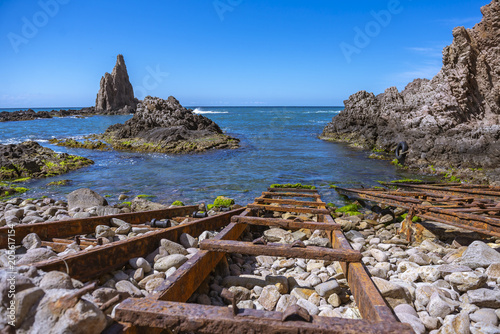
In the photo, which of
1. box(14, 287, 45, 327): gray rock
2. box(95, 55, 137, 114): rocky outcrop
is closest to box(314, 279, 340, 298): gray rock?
box(14, 287, 45, 327): gray rock

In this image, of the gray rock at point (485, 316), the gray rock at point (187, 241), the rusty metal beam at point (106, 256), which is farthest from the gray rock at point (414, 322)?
the rusty metal beam at point (106, 256)

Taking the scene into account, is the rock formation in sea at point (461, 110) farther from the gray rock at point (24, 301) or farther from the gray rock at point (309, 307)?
the gray rock at point (24, 301)

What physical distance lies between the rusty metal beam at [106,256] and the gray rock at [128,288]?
0.41 metres

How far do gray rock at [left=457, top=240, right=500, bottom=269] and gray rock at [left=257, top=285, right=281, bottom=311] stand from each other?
2.87 meters

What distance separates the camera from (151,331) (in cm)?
217

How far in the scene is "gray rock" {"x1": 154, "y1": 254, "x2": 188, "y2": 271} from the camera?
12.0ft

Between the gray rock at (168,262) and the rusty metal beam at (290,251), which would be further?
the gray rock at (168,262)

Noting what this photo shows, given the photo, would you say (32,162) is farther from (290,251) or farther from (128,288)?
(290,251)

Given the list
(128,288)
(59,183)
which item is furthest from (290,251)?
(59,183)

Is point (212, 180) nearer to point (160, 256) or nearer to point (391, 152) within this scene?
point (160, 256)

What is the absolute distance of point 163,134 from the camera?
28.5 metres

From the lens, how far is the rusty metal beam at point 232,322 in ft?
6.09

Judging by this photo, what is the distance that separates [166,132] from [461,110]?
24.5 metres

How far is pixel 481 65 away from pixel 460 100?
2.36m
